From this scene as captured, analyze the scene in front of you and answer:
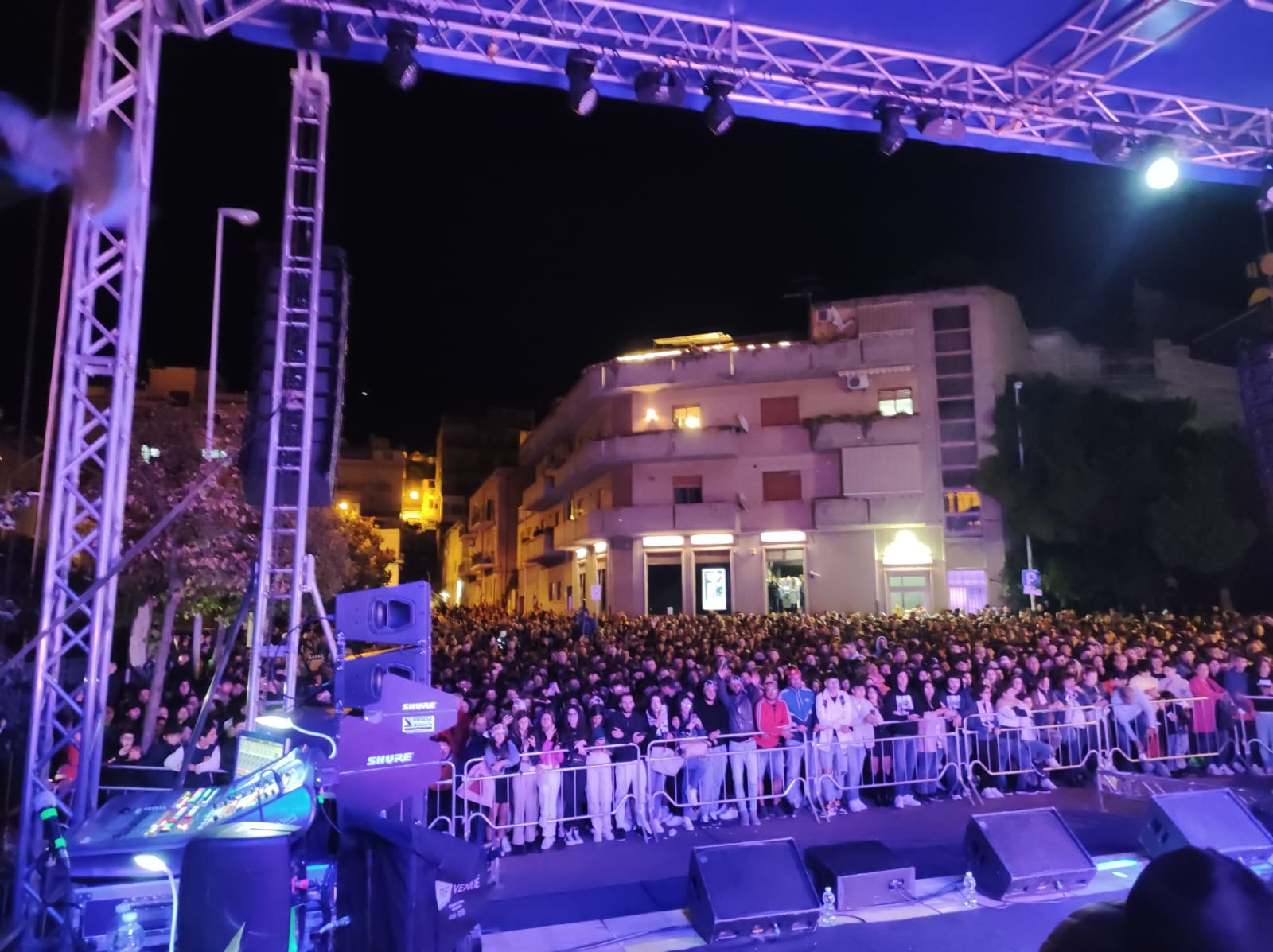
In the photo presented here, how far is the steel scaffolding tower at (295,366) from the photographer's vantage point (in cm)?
643

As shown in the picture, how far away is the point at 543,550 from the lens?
4238 centimetres

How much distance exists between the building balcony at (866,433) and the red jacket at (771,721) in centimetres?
2180

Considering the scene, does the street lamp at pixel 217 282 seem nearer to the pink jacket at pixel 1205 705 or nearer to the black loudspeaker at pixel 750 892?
the black loudspeaker at pixel 750 892

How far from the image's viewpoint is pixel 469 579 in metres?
62.6

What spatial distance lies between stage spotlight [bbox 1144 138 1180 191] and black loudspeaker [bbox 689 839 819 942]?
25.5ft

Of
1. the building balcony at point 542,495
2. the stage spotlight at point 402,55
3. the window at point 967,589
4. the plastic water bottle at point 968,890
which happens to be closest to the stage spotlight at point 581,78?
the stage spotlight at point 402,55

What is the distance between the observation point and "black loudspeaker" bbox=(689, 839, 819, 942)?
223 inches

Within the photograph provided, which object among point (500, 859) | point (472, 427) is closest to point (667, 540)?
point (500, 859)

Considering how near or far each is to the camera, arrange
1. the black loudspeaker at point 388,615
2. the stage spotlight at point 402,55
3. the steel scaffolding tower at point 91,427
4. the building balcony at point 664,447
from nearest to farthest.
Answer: the steel scaffolding tower at point 91,427, the black loudspeaker at point 388,615, the stage spotlight at point 402,55, the building balcony at point 664,447

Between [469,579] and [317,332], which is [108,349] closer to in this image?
[317,332]

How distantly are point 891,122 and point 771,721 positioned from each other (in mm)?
6312

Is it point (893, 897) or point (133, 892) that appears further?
point (893, 897)

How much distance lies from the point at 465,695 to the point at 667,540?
22.4 m

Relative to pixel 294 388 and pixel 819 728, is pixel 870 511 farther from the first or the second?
pixel 294 388
